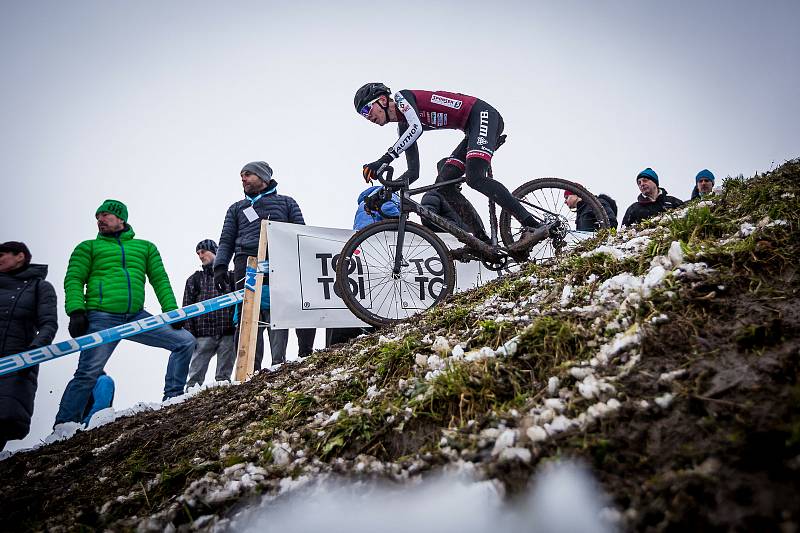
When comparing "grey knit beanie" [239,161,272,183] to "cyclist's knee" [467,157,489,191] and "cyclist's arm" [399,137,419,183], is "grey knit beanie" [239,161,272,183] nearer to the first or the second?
"cyclist's arm" [399,137,419,183]

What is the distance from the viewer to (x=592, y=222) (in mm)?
6465

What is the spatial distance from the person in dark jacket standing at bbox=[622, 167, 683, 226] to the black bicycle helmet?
481cm

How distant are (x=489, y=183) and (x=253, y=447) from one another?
3.88 meters

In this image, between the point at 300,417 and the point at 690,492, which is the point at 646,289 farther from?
the point at 300,417

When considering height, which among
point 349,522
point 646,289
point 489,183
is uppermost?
point 489,183

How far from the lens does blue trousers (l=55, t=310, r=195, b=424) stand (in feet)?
17.9

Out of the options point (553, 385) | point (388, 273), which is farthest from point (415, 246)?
point (553, 385)

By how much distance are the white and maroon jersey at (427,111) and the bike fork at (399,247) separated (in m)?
0.85

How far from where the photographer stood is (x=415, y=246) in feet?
18.9

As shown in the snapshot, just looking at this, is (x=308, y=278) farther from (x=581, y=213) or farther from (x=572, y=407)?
(x=572, y=407)

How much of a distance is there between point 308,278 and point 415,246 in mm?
2033

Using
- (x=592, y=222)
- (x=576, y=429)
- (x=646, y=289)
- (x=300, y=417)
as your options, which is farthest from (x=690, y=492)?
(x=592, y=222)

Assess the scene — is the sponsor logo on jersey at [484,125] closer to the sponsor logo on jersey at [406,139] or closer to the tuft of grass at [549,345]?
the sponsor logo on jersey at [406,139]

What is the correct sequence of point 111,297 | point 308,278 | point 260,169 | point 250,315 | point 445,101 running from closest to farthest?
point 445,101 → point 111,297 → point 250,315 → point 308,278 → point 260,169
